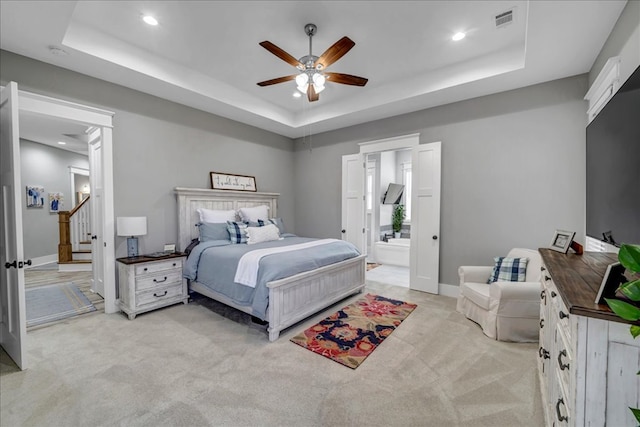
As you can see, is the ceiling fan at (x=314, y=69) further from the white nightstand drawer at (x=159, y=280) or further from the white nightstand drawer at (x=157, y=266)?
the white nightstand drawer at (x=159, y=280)

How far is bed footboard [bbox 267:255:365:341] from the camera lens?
2707mm

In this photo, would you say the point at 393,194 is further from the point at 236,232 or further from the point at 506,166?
the point at 236,232

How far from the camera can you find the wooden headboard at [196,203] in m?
4.02

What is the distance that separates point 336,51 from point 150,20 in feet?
6.21

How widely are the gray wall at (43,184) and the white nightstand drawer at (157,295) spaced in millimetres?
5139

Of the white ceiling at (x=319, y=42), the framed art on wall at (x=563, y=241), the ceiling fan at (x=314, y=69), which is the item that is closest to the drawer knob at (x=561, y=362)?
A: the framed art on wall at (x=563, y=241)

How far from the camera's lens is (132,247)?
3463mm

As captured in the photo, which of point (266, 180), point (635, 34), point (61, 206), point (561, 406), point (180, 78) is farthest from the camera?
point (61, 206)

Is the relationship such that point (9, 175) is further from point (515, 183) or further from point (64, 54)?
point (515, 183)

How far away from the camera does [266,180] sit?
548 cm

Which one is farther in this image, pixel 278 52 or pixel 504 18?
pixel 504 18

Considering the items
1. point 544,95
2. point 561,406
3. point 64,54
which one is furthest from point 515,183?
point 64,54

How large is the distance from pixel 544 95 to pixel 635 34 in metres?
1.60

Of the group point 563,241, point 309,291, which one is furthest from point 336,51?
point 309,291
